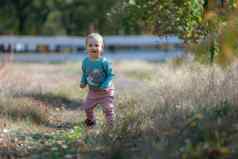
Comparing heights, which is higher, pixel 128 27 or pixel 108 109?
pixel 128 27

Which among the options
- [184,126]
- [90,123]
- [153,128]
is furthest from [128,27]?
[184,126]

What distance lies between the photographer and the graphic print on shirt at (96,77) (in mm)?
9367

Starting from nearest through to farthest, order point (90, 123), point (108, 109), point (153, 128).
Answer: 1. point (153, 128)
2. point (108, 109)
3. point (90, 123)

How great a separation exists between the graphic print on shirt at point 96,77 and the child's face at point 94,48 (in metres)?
0.24

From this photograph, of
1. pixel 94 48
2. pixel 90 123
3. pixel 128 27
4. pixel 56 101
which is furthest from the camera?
pixel 128 27

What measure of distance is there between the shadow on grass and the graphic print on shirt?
104 inches

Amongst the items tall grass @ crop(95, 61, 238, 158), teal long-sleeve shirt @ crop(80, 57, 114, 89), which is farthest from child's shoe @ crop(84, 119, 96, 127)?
tall grass @ crop(95, 61, 238, 158)

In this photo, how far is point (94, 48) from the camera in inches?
372

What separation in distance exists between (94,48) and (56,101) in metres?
3.64

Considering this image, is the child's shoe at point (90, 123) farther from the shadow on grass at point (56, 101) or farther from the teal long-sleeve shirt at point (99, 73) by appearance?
the shadow on grass at point (56, 101)

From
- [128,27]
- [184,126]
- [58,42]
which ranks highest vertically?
[128,27]

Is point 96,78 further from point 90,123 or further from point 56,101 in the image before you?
point 56,101

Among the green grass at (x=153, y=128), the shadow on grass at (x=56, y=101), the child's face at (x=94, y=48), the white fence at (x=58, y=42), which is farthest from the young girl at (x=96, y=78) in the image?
the white fence at (x=58, y=42)

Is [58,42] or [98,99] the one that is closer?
[98,99]
